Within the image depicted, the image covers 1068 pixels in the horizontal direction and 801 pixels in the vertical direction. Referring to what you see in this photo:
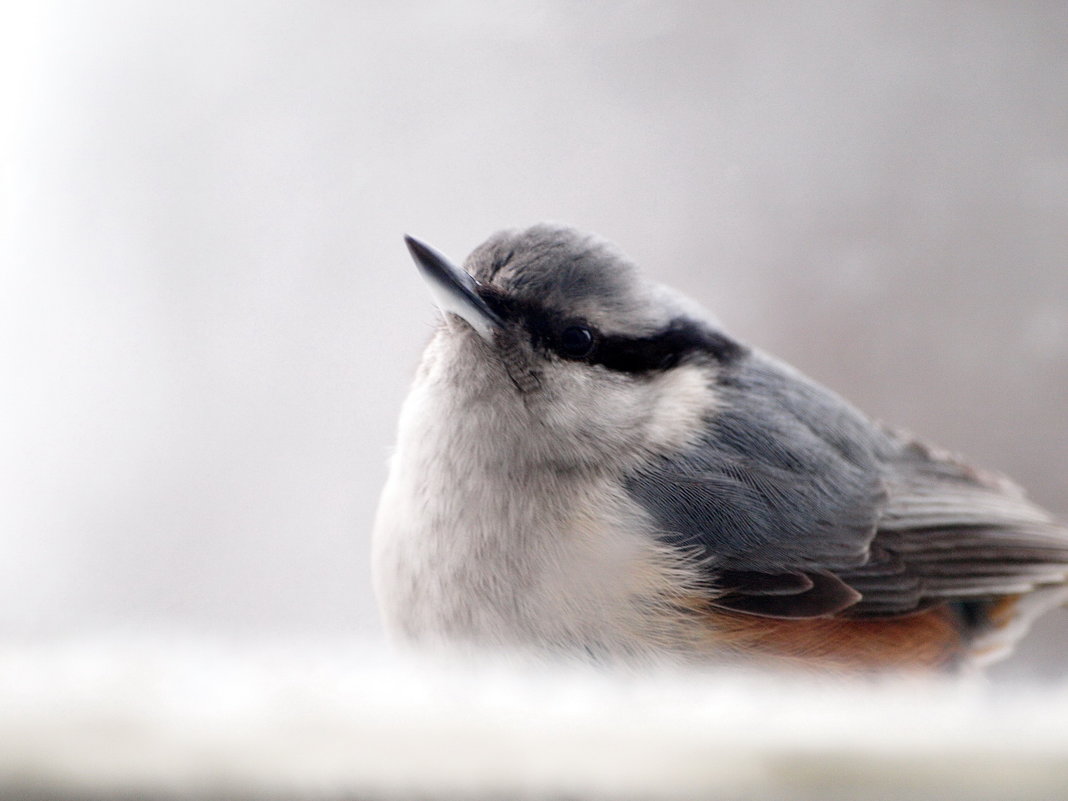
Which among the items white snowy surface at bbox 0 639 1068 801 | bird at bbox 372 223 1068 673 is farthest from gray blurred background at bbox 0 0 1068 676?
white snowy surface at bbox 0 639 1068 801

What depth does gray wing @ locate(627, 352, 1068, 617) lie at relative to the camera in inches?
23.1

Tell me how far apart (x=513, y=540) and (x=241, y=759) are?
0.34m

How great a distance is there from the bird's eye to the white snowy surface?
0.33 metres

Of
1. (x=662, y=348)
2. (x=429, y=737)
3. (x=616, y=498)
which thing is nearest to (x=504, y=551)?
(x=616, y=498)

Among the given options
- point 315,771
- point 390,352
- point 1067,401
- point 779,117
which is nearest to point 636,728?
point 315,771

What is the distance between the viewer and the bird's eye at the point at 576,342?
60 centimetres

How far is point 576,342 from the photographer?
60 centimetres

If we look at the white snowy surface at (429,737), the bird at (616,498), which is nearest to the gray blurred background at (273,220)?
the bird at (616,498)

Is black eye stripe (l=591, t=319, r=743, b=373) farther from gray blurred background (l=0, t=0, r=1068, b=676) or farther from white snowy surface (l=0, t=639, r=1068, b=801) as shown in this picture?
white snowy surface (l=0, t=639, r=1068, b=801)

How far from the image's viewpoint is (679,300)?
26.3 inches

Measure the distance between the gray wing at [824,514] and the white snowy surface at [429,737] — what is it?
298 millimetres

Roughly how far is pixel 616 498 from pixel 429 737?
35 cm

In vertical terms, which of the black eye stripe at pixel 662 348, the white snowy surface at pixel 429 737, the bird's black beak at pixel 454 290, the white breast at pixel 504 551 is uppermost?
the black eye stripe at pixel 662 348

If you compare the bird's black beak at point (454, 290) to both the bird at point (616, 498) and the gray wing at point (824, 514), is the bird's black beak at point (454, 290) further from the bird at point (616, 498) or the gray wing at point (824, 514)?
the gray wing at point (824, 514)
